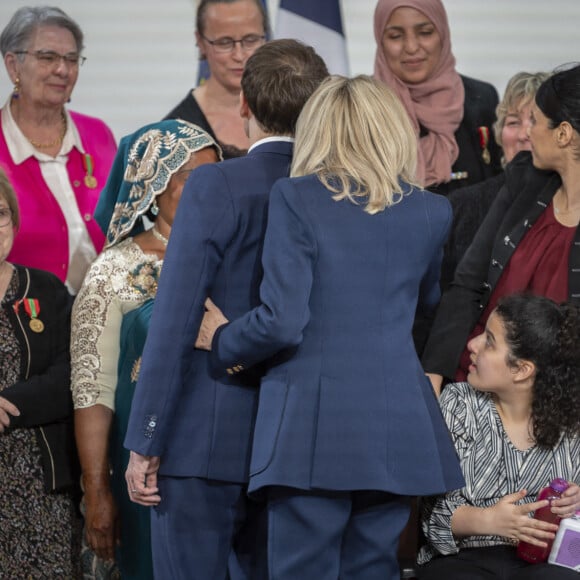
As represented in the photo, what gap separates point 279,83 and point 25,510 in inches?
57.2

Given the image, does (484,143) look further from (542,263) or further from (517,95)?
(542,263)

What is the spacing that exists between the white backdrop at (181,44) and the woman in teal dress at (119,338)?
2.23 meters

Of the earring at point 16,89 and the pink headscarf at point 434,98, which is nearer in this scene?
the pink headscarf at point 434,98

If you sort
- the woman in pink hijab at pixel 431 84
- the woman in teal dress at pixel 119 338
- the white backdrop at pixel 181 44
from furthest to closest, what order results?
the white backdrop at pixel 181 44, the woman in pink hijab at pixel 431 84, the woman in teal dress at pixel 119 338

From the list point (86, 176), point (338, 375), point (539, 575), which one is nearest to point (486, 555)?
point (539, 575)

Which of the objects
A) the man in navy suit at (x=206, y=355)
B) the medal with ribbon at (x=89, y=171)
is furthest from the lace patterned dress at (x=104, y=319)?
the medal with ribbon at (x=89, y=171)

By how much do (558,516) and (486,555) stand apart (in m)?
0.22

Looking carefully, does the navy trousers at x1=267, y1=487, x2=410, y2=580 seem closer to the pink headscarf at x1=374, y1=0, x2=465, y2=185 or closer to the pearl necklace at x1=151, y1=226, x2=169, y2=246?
the pearl necklace at x1=151, y1=226, x2=169, y2=246

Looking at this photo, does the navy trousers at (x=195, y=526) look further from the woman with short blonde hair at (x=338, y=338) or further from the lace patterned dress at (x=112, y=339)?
the lace patterned dress at (x=112, y=339)

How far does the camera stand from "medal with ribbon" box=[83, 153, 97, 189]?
4.19 meters

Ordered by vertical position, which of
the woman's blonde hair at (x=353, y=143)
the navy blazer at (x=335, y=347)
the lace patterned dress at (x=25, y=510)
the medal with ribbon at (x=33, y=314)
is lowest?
the lace patterned dress at (x=25, y=510)

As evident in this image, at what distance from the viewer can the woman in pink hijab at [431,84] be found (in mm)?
4074

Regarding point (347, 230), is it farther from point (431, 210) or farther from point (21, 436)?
point (21, 436)

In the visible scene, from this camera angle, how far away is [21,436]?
332cm
